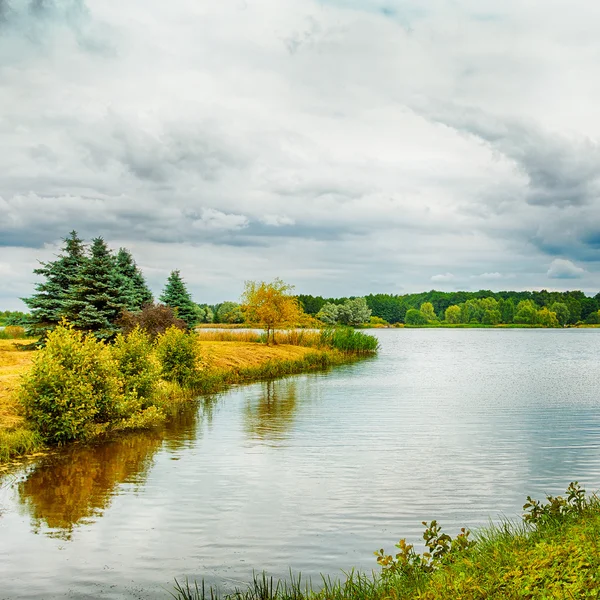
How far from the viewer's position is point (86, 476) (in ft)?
44.9

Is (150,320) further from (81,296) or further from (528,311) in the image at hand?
(528,311)

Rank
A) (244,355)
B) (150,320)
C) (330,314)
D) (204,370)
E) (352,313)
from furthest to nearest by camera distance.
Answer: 1. (352,313)
2. (330,314)
3. (244,355)
4. (150,320)
5. (204,370)

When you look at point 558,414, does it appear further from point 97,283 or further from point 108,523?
point 97,283

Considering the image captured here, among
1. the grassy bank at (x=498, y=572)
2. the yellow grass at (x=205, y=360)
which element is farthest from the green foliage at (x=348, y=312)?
the grassy bank at (x=498, y=572)

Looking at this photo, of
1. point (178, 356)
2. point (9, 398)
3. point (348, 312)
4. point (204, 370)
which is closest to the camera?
point (9, 398)

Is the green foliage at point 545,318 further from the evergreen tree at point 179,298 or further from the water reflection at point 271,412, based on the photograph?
the water reflection at point 271,412

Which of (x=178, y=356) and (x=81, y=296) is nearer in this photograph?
(x=178, y=356)

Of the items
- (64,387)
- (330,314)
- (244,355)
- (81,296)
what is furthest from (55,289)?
(330,314)

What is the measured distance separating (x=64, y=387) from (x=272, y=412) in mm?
9371

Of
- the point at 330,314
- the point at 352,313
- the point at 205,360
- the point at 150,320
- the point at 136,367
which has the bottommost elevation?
the point at 205,360

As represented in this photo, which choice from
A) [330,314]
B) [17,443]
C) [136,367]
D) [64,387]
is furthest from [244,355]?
[330,314]

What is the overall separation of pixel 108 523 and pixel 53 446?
7.27 meters

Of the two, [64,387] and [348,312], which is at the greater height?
[348,312]

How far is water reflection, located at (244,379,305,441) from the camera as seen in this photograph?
19.8 metres
